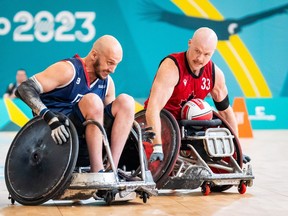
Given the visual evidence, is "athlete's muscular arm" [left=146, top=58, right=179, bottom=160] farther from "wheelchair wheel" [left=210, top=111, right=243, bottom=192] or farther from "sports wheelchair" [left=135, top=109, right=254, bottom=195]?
"wheelchair wheel" [left=210, top=111, right=243, bottom=192]

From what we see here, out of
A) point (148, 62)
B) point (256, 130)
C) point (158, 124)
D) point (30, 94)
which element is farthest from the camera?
point (148, 62)

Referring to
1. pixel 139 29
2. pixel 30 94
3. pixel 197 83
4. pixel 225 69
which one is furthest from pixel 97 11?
pixel 30 94

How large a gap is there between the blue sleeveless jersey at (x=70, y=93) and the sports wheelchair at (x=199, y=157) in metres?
0.78

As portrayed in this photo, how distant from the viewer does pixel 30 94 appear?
501 centimetres

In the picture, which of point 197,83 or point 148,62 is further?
point 148,62

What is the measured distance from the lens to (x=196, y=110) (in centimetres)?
597

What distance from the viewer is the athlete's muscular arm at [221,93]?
6220mm

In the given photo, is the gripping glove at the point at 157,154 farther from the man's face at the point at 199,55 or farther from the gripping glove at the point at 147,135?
the man's face at the point at 199,55

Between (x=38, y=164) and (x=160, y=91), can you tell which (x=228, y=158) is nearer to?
(x=160, y=91)

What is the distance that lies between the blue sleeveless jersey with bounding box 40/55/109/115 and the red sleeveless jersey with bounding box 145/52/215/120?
3.00ft

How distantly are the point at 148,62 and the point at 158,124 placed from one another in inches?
393

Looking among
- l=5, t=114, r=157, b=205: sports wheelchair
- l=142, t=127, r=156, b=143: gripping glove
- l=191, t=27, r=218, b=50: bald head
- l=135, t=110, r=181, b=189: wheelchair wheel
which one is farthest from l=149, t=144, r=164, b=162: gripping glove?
l=191, t=27, r=218, b=50: bald head

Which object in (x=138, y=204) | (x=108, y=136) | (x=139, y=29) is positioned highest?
(x=139, y=29)

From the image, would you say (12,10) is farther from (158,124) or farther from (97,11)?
(158,124)
